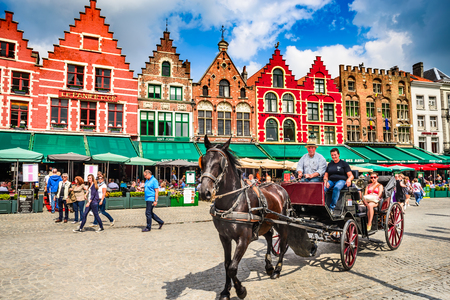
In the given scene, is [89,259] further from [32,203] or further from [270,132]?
[270,132]

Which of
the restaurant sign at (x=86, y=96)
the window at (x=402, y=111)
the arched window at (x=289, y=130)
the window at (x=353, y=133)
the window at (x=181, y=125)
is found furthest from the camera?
the window at (x=402, y=111)

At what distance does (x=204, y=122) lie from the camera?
26.2m

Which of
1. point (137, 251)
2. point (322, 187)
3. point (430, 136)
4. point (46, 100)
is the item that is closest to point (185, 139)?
point (46, 100)

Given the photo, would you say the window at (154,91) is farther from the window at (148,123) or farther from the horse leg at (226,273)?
the horse leg at (226,273)

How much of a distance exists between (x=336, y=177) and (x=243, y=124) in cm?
2149

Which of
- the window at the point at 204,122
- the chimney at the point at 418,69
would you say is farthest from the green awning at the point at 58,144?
the chimney at the point at 418,69

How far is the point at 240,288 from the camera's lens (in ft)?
13.1

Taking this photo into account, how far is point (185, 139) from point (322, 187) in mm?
20574

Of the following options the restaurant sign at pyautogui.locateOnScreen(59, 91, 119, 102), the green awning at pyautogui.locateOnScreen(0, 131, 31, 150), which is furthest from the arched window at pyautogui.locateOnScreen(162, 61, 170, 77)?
the green awning at pyautogui.locateOnScreen(0, 131, 31, 150)

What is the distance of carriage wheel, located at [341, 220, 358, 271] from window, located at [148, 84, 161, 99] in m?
22.1

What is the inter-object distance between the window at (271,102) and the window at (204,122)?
6053 millimetres

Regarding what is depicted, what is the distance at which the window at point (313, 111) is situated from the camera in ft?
97.0

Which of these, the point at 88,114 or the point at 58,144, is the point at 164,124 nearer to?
the point at 88,114

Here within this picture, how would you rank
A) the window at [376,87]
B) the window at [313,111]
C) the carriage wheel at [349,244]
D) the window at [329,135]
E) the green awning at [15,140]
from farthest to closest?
1. the window at [376,87]
2. the window at [329,135]
3. the window at [313,111]
4. the green awning at [15,140]
5. the carriage wheel at [349,244]
